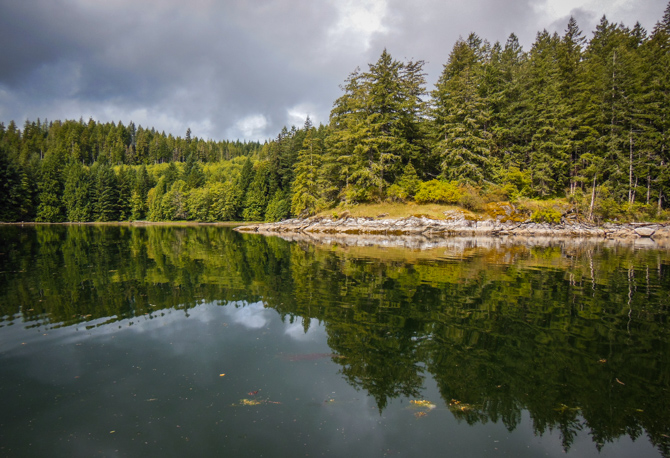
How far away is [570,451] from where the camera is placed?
411 cm

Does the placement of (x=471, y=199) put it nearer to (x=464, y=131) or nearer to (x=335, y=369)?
(x=464, y=131)

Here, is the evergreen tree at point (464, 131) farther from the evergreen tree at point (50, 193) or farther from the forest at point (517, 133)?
the evergreen tree at point (50, 193)

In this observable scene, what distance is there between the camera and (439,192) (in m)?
40.6

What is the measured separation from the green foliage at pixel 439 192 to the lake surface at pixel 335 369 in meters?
28.3

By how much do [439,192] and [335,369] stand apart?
37351 mm

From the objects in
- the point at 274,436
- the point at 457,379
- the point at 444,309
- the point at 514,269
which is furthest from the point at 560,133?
the point at 274,436

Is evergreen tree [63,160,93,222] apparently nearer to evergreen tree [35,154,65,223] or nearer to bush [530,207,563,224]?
evergreen tree [35,154,65,223]

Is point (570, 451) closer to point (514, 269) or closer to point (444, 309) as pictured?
point (444, 309)

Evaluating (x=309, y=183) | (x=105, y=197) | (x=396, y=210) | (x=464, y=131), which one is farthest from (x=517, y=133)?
(x=105, y=197)

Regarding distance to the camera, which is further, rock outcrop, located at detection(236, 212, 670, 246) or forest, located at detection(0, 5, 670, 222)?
forest, located at detection(0, 5, 670, 222)

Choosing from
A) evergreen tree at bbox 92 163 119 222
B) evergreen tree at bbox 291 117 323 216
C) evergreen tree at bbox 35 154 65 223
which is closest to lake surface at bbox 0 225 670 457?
evergreen tree at bbox 291 117 323 216

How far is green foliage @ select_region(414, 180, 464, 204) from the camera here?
4041 cm

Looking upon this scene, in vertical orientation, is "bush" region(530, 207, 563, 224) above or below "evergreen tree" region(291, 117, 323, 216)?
below

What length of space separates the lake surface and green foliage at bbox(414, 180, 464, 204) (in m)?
28.3
